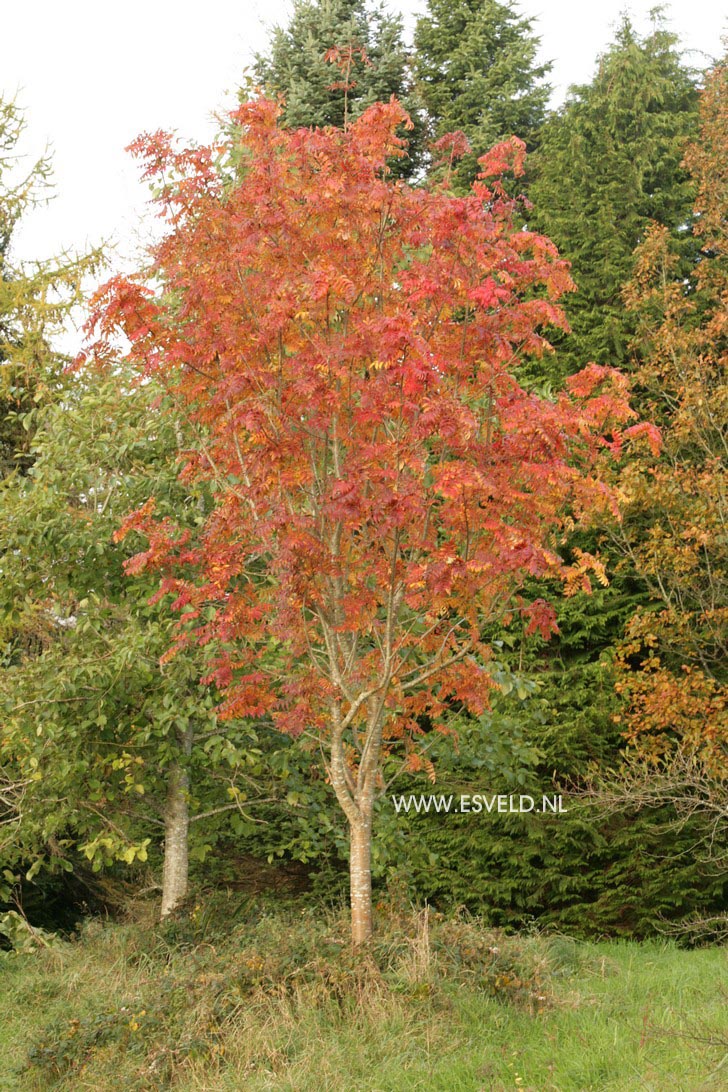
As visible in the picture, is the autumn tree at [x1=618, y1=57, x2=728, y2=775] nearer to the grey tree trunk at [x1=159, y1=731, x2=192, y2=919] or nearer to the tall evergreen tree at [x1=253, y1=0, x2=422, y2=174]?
the grey tree trunk at [x1=159, y1=731, x2=192, y2=919]

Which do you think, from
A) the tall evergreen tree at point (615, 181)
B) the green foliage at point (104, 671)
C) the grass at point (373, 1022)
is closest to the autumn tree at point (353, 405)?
the grass at point (373, 1022)

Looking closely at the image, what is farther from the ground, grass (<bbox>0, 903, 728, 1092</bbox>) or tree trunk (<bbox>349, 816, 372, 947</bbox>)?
tree trunk (<bbox>349, 816, 372, 947</bbox>)

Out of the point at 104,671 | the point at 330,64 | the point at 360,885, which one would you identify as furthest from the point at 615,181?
the point at 360,885

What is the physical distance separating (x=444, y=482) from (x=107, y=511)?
3.58 m

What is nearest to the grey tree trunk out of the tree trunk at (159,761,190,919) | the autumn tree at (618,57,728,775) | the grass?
the tree trunk at (159,761,190,919)

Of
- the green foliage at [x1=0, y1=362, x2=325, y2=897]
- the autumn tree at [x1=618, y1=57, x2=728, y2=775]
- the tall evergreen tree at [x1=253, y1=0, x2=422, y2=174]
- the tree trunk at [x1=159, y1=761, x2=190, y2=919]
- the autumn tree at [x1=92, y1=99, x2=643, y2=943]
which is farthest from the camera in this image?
the tall evergreen tree at [x1=253, y1=0, x2=422, y2=174]

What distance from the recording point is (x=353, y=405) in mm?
5664

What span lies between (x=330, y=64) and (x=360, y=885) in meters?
12.8

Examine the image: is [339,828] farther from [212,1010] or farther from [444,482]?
[444,482]

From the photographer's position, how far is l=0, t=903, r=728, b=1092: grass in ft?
15.0

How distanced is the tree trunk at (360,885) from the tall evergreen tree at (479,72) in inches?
448

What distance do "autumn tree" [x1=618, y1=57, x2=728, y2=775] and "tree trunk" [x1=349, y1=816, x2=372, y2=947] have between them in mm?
4030

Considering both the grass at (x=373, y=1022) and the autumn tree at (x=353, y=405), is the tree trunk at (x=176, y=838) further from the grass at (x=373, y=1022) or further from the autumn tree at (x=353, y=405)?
the autumn tree at (x=353, y=405)

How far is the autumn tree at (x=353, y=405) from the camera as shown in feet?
17.1
